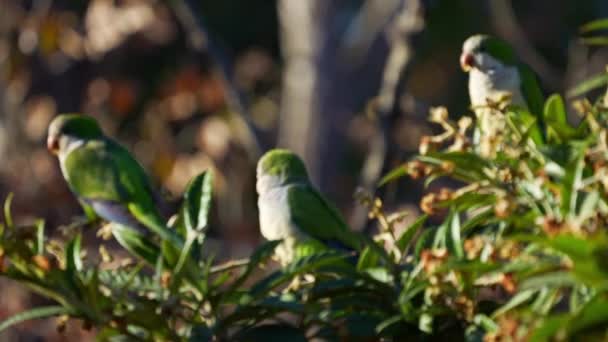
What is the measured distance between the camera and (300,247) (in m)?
2.76

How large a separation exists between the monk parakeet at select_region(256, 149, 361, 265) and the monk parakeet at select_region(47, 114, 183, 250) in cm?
25

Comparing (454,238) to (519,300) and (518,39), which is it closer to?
(519,300)

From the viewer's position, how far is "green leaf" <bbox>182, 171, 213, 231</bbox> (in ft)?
6.71

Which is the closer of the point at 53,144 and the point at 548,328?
the point at 548,328

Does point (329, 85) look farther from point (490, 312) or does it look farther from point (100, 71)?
point (490, 312)

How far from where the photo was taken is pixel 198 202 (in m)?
2.09

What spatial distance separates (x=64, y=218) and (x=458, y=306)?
6289 millimetres

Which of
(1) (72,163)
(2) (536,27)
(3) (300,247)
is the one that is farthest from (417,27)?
(2) (536,27)

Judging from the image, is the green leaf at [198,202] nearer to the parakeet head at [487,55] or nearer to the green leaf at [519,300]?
the green leaf at [519,300]

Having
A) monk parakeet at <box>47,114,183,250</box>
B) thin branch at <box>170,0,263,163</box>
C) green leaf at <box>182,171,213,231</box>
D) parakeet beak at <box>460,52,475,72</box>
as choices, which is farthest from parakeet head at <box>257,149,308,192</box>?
thin branch at <box>170,0,263,163</box>

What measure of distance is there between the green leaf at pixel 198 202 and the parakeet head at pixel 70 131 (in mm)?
1511

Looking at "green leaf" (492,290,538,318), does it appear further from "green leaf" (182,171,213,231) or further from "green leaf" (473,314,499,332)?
"green leaf" (182,171,213,231)

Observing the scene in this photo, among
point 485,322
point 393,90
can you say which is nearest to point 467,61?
point 485,322

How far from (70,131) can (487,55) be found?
52.7 inches
